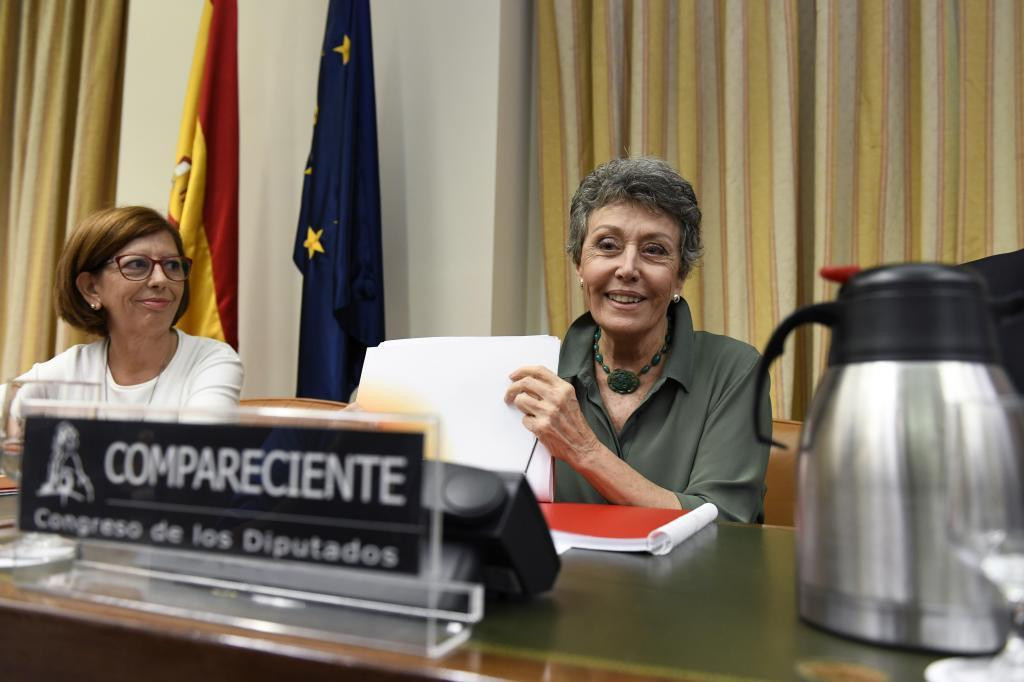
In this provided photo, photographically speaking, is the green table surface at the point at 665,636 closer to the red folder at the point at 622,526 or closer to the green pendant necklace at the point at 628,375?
the red folder at the point at 622,526

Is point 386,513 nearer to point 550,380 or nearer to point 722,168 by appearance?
point 550,380

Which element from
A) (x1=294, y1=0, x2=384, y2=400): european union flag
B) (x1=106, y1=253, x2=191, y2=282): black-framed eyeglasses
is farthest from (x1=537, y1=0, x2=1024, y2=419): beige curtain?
(x1=106, y1=253, x2=191, y2=282): black-framed eyeglasses

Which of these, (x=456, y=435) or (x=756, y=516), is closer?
(x=456, y=435)

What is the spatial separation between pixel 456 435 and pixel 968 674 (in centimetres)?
67

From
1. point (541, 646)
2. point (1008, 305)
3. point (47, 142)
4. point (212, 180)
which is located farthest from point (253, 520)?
point (47, 142)

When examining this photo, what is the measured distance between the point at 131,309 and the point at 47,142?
1.97m

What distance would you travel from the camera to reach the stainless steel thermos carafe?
44cm

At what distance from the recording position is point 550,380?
3.52ft

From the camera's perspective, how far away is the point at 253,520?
1.69 ft

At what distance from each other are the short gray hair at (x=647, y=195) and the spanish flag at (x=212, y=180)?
5.29 feet

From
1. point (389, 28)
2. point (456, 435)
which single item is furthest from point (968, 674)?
point (389, 28)

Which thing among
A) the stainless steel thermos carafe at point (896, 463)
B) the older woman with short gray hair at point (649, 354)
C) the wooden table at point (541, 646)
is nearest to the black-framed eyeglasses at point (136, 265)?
the older woman with short gray hair at point (649, 354)

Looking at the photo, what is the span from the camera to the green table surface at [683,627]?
424mm

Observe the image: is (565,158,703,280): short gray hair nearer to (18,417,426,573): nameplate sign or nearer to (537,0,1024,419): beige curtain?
(537,0,1024,419): beige curtain
